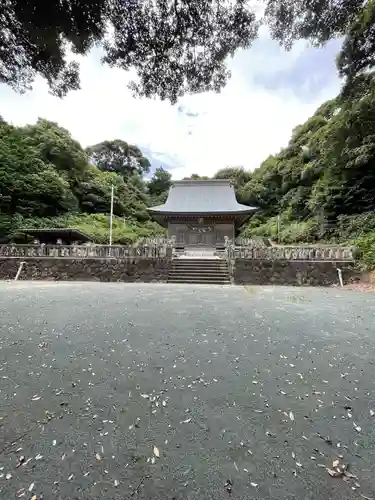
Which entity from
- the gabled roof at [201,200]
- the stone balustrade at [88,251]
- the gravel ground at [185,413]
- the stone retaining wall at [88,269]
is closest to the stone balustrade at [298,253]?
the stone balustrade at [88,251]

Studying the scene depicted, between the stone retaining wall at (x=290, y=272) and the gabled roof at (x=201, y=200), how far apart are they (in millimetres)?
8009

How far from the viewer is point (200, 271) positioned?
11203 millimetres

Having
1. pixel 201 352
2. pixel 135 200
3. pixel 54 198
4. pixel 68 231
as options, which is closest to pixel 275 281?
pixel 201 352

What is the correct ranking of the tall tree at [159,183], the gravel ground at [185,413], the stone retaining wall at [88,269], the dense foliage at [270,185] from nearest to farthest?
the gravel ground at [185,413], the stone retaining wall at [88,269], the dense foliage at [270,185], the tall tree at [159,183]

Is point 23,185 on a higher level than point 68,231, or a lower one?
higher

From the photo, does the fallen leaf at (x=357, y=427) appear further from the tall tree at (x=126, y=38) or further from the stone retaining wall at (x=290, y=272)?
the stone retaining wall at (x=290, y=272)

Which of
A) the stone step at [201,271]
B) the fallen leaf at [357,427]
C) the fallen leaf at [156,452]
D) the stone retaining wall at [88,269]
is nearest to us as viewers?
the fallen leaf at [156,452]

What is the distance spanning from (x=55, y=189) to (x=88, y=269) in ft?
49.4

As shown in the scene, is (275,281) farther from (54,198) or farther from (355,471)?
(54,198)

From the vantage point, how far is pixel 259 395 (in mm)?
2084

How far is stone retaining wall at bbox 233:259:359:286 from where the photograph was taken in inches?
401

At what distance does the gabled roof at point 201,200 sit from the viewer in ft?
60.5

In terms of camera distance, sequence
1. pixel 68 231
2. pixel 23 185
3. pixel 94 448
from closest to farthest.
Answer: pixel 94 448 → pixel 68 231 → pixel 23 185

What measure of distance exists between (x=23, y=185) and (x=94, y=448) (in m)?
24.0
